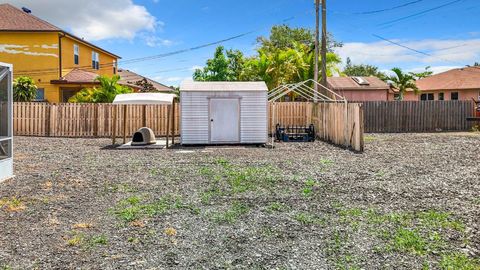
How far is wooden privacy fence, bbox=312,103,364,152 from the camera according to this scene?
1412 centimetres

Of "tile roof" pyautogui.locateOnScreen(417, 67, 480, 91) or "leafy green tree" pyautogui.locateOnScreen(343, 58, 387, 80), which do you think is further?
"leafy green tree" pyautogui.locateOnScreen(343, 58, 387, 80)

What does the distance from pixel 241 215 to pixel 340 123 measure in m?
10.8

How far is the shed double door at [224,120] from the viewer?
16469 mm

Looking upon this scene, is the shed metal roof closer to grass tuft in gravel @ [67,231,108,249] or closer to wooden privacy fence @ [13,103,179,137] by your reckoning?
wooden privacy fence @ [13,103,179,137]

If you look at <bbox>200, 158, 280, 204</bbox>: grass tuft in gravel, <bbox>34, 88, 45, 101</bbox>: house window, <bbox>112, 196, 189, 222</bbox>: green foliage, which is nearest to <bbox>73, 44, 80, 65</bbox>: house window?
<bbox>34, 88, 45, 101</bbox>: house window

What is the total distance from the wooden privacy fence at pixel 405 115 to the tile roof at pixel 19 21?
1913cm

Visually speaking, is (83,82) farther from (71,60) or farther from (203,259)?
(203,259)

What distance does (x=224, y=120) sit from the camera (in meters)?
16.5

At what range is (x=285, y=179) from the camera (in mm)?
8930

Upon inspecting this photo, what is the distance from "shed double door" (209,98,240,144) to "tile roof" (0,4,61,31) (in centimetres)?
1454

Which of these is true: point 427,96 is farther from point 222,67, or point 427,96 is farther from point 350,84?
point 222,67

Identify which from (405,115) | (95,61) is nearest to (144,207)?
(405,115)

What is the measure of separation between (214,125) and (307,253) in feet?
40.1

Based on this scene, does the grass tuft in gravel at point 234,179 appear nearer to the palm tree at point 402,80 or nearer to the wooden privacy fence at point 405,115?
the wooden privacy fence at point 405,115
